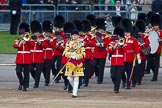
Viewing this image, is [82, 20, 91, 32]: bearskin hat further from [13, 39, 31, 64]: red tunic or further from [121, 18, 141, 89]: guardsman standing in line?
[13, 39, 31, 64]: red tunic

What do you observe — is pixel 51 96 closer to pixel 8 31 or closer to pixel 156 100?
pixel 156 100

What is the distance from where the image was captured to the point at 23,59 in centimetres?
2189

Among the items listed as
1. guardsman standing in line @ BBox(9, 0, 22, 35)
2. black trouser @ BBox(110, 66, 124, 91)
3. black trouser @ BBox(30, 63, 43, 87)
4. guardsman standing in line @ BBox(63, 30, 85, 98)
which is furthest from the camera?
guardsman standing in line @ BBox(9, 0, 22, 35)

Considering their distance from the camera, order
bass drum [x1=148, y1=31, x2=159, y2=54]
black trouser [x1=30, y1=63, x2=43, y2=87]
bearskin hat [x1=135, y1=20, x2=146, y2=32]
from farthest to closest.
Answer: bass drum [x1=148, y1=31, x2=159, y2=54], bearskin hat [x1=135, y1=20, x2=146, y2=32], black trouser [x1=30, y1=63, x2=43, y2=87]

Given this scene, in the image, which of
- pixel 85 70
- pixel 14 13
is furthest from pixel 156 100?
pixel 14 13

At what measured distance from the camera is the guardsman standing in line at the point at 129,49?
22281 millimetres

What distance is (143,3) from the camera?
1535 inches

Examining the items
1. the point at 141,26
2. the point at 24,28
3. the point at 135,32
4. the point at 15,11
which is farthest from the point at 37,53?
the point at 15,11

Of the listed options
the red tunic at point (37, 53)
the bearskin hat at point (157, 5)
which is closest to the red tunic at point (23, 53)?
the red tunic at point (37, 53)

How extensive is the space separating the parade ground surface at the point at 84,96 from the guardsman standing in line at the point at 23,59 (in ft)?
0.94

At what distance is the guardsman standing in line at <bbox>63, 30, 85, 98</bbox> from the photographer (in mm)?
20469

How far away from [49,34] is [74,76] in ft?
10.9

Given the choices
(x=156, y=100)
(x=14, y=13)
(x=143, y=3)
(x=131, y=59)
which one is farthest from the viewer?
A: (x=143, y=3)

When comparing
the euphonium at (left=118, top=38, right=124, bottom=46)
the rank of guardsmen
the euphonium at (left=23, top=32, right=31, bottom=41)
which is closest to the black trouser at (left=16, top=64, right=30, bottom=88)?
the rank of guardsmen
